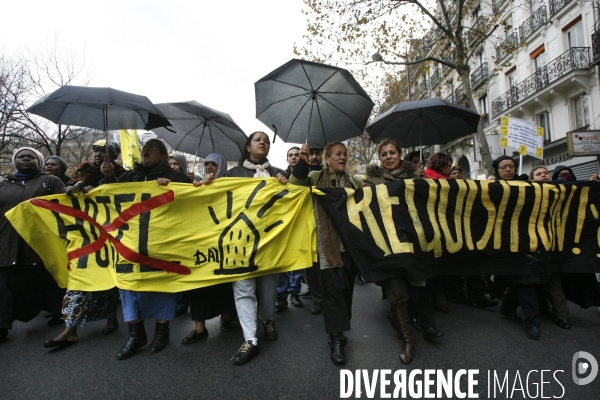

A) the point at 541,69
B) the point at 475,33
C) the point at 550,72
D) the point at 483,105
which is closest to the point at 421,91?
the point at 483,105

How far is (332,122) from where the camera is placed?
4266 mm

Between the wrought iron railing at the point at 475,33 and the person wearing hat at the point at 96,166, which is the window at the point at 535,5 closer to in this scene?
the wrought iron railing at the point at 475,33

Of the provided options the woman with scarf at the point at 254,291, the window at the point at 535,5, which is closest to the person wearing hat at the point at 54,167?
the woman with scarf at the point at 254,291

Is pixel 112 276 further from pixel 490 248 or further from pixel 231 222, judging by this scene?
pixel 490 248

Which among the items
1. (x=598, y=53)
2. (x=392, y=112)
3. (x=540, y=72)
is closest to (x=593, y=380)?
(x=392, y=112)

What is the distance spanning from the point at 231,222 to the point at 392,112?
2.81m

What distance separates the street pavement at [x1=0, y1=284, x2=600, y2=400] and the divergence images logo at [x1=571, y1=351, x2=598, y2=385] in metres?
0.04

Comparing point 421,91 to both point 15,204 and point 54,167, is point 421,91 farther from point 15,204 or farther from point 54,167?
point 15,204

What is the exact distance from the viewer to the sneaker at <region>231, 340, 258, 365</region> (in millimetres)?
2893

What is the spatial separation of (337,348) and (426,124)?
3.93 meters

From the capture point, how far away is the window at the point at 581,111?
16.5m

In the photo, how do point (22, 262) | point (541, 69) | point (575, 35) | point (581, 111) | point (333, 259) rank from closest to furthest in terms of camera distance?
1. point (333, 259)
2. point (22, 262)
3. point (575, 35)
4. point (581, 111)
5. point (541, 69)

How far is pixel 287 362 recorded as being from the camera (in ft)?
9.58

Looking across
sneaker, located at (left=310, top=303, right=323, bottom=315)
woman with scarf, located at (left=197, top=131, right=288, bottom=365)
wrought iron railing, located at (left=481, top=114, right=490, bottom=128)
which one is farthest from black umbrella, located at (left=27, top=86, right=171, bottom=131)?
wrought iron railing, located at (left=481, top=114, right=490, bottom=128)
